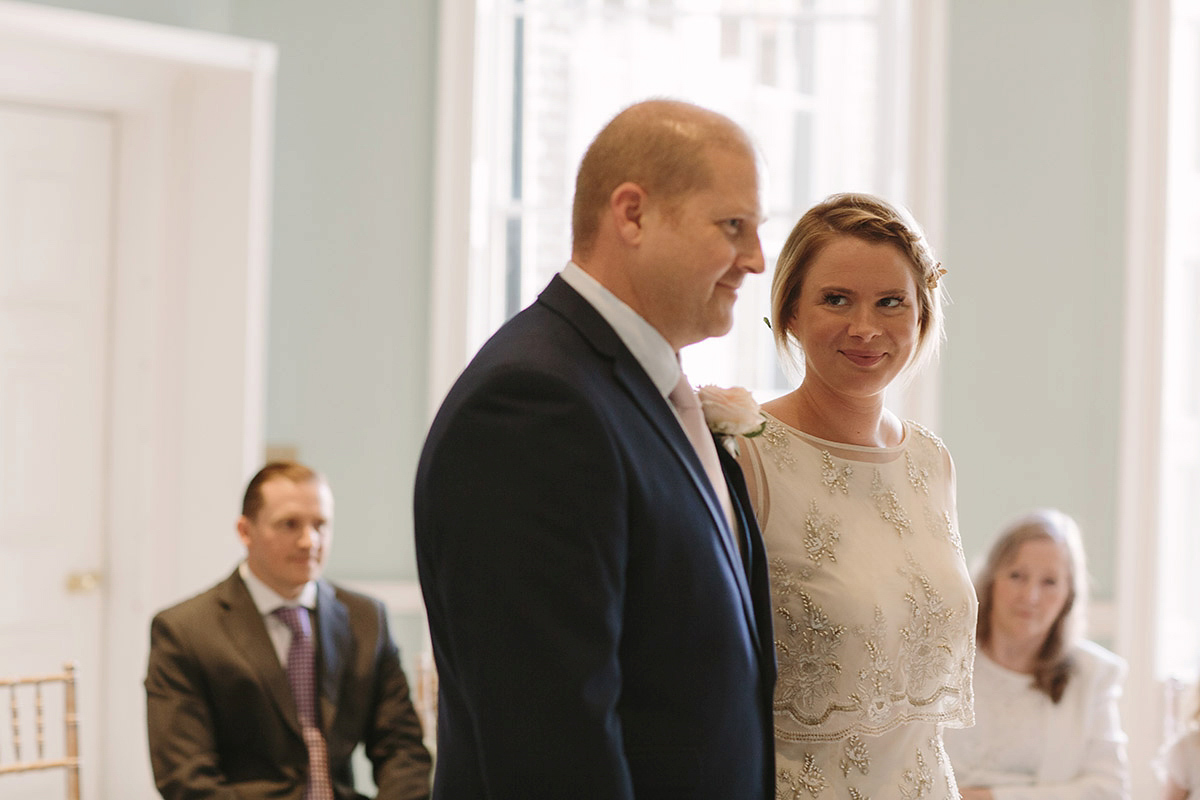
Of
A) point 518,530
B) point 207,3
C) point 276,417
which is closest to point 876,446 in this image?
point 518,530

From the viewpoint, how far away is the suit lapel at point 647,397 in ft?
4.91

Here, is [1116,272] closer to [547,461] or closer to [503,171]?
[503,171]

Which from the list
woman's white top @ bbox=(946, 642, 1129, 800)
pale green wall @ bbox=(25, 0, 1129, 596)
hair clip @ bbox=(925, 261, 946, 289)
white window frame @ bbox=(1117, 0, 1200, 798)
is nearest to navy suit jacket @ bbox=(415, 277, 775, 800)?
hair clip @ bbox=(925, 261, 946, 289)

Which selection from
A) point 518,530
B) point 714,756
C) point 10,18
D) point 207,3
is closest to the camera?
point 518,530

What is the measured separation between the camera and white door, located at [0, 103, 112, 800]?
13.2ft

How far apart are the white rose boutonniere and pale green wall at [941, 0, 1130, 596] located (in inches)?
112

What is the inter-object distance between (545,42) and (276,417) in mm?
1590

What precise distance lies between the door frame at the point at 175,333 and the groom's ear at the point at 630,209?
9.32 ft

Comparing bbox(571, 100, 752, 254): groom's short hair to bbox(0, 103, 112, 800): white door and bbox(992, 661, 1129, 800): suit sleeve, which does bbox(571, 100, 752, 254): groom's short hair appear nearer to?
bbox(992, 661, 1129, 800): suit sleeve

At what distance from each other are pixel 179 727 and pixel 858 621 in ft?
4.96

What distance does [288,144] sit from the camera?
416 cm

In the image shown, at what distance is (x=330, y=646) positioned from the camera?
2.87 meters

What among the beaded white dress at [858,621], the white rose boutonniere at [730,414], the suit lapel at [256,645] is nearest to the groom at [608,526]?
the white rose boutonniere at [730,414]

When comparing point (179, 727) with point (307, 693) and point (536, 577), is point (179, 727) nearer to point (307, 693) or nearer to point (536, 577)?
point (307, 693)
